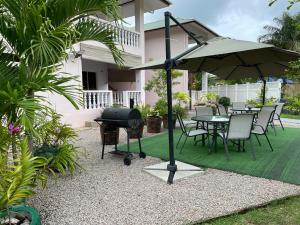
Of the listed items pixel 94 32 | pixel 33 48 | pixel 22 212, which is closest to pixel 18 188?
pixel 22 212

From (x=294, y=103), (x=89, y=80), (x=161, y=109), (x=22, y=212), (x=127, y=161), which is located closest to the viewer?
Result: (x=294, y=103)

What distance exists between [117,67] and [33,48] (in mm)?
11633

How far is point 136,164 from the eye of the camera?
5605 millimetres

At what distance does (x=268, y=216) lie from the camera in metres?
3.28

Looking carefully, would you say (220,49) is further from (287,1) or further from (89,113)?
(89,113)

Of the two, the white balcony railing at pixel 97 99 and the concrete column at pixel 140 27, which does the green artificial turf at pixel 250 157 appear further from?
the concrete column at pixel 140 27

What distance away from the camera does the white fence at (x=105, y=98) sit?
10.9m

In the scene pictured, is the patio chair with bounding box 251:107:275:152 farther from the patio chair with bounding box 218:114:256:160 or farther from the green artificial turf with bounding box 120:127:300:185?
the patio chair with bounding box 218:114:256:160

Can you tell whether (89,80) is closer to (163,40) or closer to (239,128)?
(163,40)

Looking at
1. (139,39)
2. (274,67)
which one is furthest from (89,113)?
(274,67)

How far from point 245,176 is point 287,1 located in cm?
349

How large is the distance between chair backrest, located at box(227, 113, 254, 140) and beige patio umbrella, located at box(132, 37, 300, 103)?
1.36 meters

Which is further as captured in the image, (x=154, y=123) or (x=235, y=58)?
(x=154, y=123)

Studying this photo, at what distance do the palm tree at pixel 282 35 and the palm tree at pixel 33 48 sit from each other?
86.8 ft
